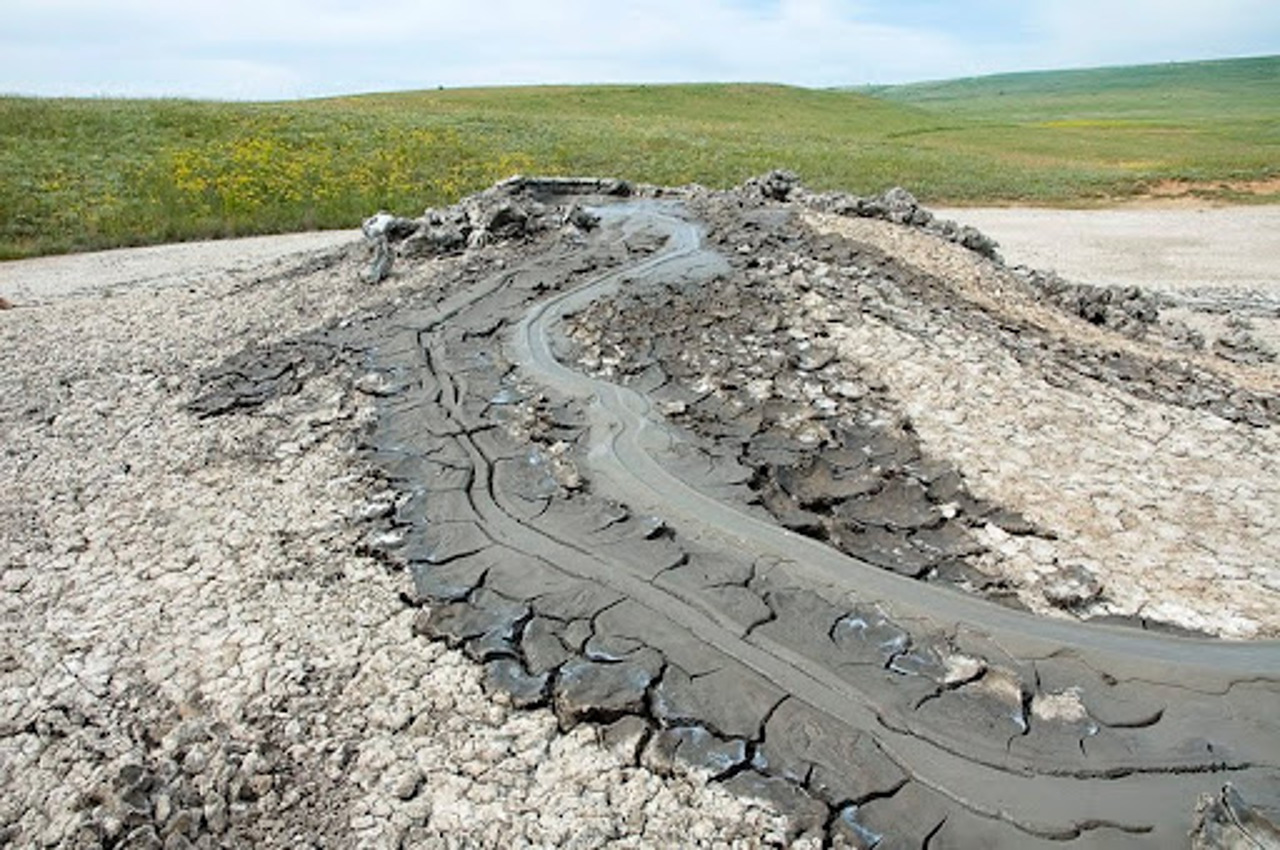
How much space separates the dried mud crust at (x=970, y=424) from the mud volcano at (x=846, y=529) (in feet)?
0.08

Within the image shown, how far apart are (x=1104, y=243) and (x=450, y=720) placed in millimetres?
16172

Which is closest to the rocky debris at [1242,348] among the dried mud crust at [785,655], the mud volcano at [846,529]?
the mud volcano at [846,529]

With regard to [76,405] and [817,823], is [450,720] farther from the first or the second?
[76,405]

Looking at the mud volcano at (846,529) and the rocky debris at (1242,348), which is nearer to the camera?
the mud volcano at (846,529)

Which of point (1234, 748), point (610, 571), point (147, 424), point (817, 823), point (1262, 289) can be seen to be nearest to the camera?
point (817, 823)

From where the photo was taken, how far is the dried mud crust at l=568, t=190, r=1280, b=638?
13.6 feet

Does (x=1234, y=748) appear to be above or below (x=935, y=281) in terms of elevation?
below

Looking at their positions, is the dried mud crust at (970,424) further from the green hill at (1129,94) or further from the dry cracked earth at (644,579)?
the green hill at (1129,94)

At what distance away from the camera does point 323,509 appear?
4.61 metres

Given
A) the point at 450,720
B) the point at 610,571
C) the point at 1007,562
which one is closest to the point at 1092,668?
the point at 1007,562

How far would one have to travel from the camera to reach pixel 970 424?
5516mm

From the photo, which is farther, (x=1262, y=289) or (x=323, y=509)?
(x=1262, y=289)

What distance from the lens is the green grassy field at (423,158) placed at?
1722cm

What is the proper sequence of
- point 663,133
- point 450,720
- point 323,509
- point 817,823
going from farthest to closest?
point 663,133, point 323,509, point 450,720, point 817,823
